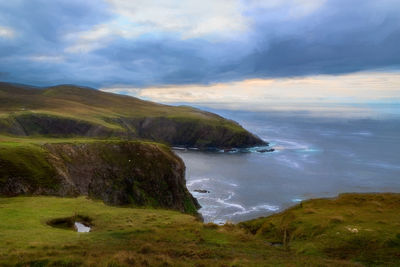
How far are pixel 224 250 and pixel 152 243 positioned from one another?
203 inches

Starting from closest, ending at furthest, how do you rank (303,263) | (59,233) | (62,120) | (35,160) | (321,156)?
(303,263) < (59,233) < (35,160) < (62,120) < (321,156)

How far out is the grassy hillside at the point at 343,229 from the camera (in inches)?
827

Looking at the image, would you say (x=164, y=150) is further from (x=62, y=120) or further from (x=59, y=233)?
(x=62, y=120)

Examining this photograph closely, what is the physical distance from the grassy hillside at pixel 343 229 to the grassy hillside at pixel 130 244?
6.55 feet

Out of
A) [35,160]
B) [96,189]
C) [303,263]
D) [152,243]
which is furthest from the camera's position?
[96,189]

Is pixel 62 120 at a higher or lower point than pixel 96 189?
higher

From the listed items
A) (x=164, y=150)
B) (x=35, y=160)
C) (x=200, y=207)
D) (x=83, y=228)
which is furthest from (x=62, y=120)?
(x=83, y=228)

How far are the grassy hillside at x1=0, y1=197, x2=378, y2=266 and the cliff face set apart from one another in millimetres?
13072

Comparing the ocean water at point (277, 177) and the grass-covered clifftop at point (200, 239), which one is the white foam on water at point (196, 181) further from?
the grass-covered clifftop at point (200, 239)

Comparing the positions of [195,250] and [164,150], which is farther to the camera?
[164,150]

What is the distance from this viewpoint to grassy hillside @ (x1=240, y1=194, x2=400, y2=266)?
2102 cm

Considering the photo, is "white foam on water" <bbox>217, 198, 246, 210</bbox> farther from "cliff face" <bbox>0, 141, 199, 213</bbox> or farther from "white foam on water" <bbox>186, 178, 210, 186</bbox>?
"white foam on water" <bbox>186, 178, 210, 186</bbox>

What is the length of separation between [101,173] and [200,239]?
45840 millimetres

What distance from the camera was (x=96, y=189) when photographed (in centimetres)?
6016
